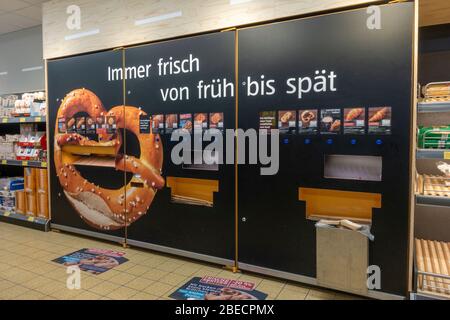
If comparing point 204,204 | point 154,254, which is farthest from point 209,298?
point 154,254

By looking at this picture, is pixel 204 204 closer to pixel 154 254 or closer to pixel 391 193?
pixel 154 254

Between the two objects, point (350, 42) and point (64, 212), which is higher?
point (350, 42)

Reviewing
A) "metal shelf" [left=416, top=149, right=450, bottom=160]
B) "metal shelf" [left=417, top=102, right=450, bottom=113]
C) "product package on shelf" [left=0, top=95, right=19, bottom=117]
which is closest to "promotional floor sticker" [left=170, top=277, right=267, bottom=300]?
"metal shelf" [left=416, top=149, right=450, bottom=160]

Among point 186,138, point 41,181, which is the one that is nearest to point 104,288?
point 186,138

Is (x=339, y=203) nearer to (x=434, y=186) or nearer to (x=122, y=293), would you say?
(x=434, y=186)

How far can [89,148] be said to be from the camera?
155 inches

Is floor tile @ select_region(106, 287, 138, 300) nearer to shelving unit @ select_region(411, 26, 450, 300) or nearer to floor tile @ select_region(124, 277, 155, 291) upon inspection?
floor tile @ select_region(124, 277, 155, 291)

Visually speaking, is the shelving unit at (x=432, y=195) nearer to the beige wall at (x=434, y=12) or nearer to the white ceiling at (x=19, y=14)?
the beige wall at (x=434, y=12)

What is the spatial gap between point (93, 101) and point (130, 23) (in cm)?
99

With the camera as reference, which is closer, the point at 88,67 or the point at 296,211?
the point at 296,211

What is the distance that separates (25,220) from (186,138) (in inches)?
116

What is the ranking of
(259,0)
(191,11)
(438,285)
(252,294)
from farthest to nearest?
(191,11) < (259,0) < (252,294) < (438,285)

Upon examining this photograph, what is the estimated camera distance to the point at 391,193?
2.35 m

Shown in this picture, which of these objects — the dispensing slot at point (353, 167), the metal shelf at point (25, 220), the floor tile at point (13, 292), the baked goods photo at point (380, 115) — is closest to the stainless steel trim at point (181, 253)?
the floor tile at point (13, 292)
